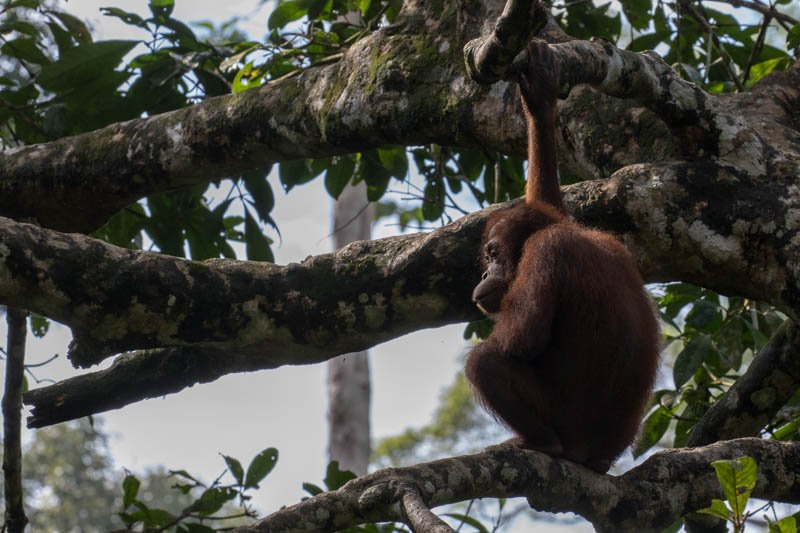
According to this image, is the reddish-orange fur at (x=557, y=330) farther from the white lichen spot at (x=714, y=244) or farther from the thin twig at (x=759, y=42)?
the thin twig at (x=759, y=42)

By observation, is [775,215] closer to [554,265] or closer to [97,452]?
[554,265]

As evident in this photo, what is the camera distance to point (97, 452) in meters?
24.3

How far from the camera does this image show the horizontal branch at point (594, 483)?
2.40 meters

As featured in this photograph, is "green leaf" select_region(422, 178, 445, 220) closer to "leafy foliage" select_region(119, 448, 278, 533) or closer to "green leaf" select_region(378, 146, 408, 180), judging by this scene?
"green leaf" select_region(378, 146, 408, 180)

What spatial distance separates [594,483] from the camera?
2906 millimetres

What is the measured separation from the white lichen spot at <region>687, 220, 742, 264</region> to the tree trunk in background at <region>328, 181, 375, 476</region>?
34.4 feet

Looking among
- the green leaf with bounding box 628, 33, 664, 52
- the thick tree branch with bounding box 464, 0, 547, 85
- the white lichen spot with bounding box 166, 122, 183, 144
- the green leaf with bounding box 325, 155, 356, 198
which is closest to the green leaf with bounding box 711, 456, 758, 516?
the thick tree branch with bounding box 464, 0, 547, 85

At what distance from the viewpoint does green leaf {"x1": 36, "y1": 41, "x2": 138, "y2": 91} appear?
14.8 ft

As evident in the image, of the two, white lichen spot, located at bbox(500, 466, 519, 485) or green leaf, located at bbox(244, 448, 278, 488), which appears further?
green leaf, located at bbox(244, 448, 278, 488)

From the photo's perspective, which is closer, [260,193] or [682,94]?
[682,94]

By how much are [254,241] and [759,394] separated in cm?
282

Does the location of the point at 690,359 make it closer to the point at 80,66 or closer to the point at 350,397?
the point at 80,66

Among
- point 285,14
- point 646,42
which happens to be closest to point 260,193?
point 285,14

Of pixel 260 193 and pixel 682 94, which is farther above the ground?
pixel 260 193
